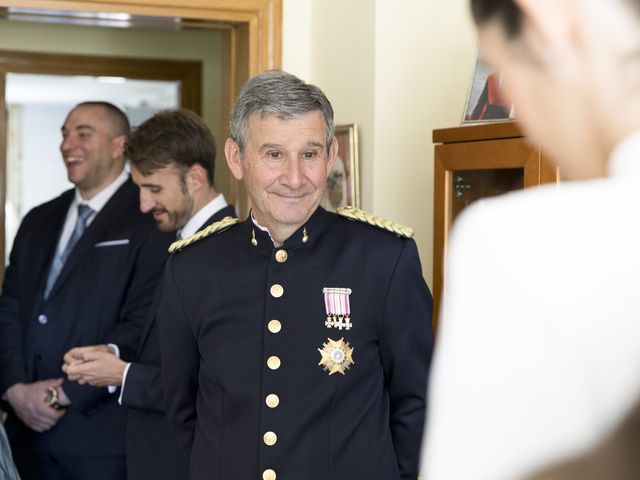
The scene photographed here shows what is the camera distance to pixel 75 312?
12.1ft

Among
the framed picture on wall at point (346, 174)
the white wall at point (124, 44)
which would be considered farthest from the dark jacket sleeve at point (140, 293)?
the white wall at point (124, 44)

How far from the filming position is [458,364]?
568 millimetres

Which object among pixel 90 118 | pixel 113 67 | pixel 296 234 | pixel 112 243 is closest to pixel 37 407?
pixel 112 243

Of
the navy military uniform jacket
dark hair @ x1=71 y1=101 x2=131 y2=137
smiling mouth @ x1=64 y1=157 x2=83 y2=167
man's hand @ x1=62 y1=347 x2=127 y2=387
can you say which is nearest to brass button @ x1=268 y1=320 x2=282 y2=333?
the navy military uniform jacket

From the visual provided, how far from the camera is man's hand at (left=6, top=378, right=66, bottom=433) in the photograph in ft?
11.7

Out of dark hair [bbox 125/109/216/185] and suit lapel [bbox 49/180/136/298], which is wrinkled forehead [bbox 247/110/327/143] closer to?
dark hair [bbox 125/109/216/185]

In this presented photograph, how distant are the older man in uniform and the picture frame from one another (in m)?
0.63

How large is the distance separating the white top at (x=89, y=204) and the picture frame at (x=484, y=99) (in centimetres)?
164

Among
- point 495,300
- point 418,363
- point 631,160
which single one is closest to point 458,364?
point 495,300

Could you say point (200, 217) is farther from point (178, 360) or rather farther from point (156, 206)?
point (178, 360)

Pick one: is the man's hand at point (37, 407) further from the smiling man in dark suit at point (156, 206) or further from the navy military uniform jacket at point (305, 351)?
the navy military uniform jacket at point (305, 351)

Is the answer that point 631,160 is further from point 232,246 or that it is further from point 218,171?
point 218,171

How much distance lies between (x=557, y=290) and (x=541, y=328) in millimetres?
22

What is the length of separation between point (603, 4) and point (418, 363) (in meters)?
1.65
